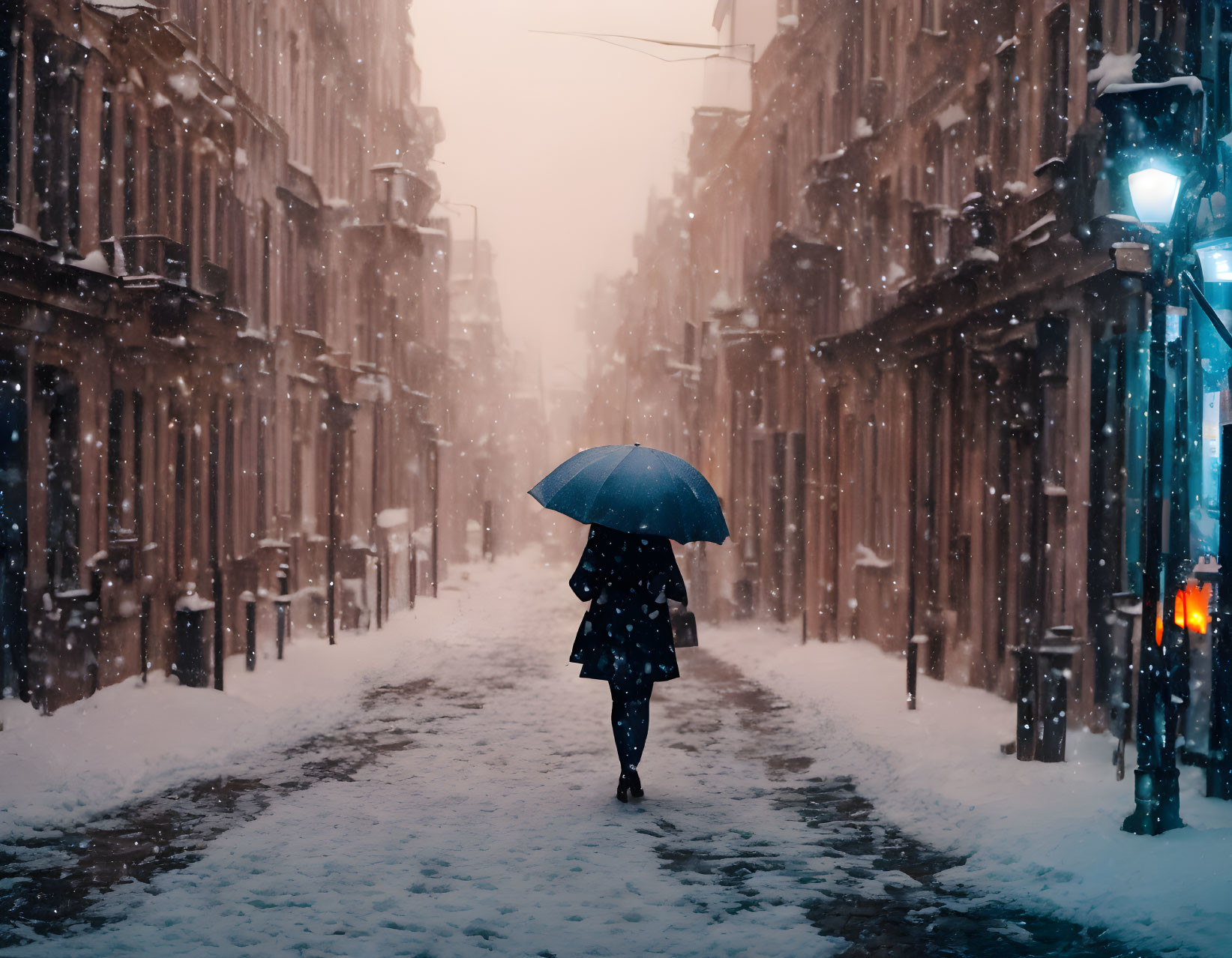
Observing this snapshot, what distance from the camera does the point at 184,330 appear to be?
13461 millimetres

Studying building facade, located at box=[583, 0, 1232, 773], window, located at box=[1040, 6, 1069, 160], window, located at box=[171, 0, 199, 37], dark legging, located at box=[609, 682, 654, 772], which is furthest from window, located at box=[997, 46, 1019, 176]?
window, located at box=[171, 0, 199, 37]

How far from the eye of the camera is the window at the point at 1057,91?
37.4ft

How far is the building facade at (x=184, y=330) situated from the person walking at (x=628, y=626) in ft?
14.8

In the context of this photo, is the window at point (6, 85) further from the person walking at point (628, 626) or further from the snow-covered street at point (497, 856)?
the person walking at point (628, 626)

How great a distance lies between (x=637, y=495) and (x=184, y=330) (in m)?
8.05

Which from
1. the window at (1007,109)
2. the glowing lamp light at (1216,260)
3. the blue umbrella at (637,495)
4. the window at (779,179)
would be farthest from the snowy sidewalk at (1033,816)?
the window at (779,179)

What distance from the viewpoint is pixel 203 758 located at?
8758 mm

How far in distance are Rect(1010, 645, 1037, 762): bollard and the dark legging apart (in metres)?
2.90

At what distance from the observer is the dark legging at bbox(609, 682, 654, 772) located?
757cm

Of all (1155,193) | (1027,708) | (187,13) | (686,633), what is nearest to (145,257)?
(187,13)

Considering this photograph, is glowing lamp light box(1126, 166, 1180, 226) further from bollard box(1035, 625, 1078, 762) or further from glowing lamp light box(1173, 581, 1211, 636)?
bollard box(1035, 625, 1078, 762)

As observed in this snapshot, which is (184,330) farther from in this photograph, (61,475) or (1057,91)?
(1057,91)

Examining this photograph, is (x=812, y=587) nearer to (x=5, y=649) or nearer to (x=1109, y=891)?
(x=5, y=649)

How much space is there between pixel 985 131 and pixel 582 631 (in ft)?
28.9
